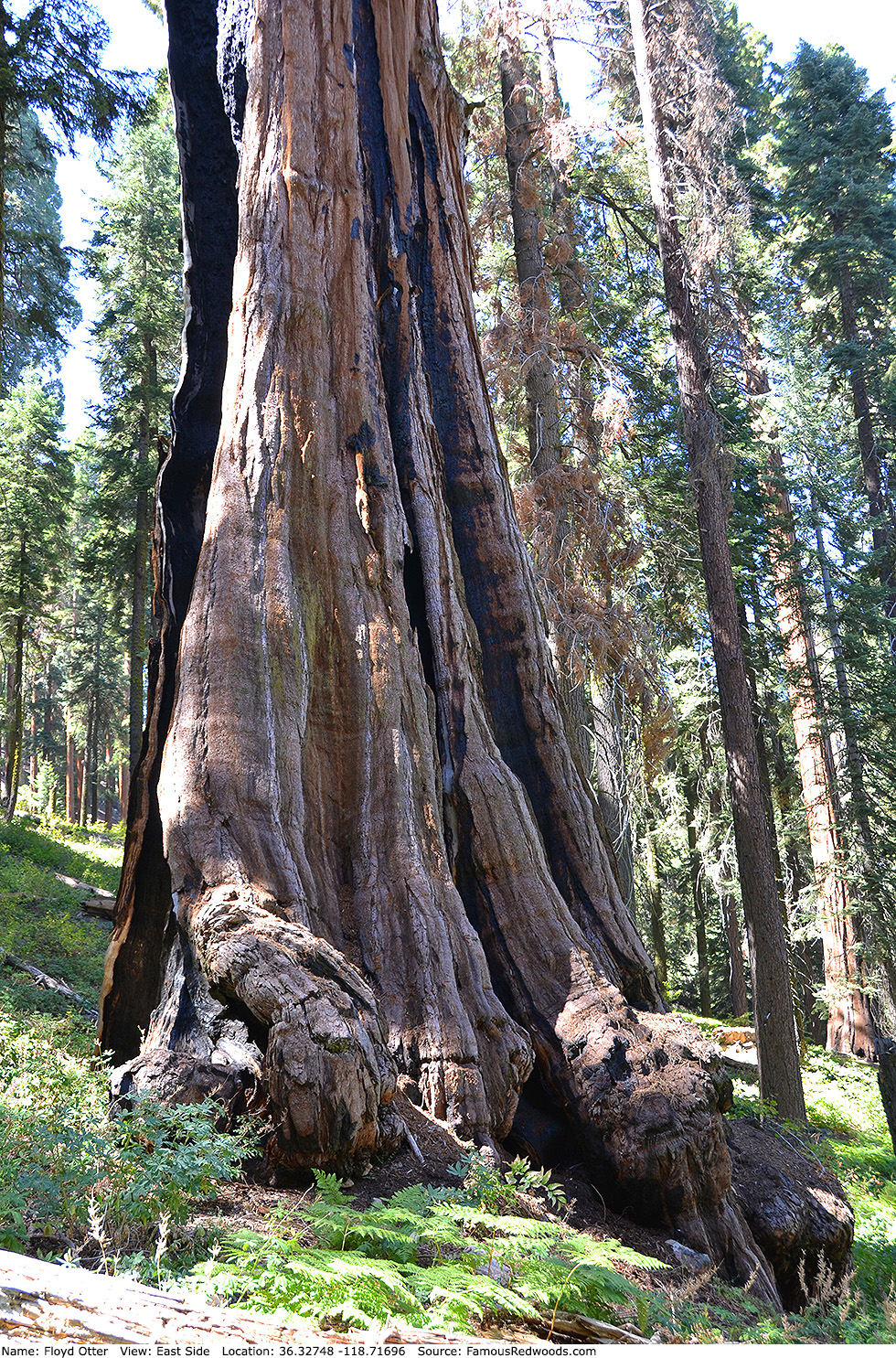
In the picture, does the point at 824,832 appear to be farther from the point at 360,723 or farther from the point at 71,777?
the point at 71,777

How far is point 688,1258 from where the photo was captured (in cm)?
387

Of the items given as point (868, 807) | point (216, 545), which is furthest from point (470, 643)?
Result: point (868, 807)

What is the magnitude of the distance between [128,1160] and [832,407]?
2629 centimetres

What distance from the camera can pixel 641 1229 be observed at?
13.4 feet

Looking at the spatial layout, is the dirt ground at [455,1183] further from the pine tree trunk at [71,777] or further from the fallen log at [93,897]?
the pine tree trunk at [71,777]

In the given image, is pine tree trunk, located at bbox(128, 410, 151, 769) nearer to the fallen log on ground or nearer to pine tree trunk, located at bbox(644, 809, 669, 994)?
pine tree trunk, located at bbox(644, 809, 669, 994)

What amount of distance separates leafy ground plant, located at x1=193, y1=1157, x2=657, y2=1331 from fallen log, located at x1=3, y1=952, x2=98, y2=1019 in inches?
201

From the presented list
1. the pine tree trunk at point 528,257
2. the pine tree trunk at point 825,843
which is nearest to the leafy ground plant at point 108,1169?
the pine tree trunk at point 528,257

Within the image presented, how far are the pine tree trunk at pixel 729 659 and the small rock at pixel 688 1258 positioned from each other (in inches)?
249

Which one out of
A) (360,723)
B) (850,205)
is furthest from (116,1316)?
(850,205)

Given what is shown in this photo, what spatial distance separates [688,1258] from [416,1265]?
1973 mm

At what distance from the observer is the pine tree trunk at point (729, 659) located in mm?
9969

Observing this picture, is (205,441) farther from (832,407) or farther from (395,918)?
(832,407)

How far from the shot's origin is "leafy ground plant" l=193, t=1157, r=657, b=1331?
7.35 feet
